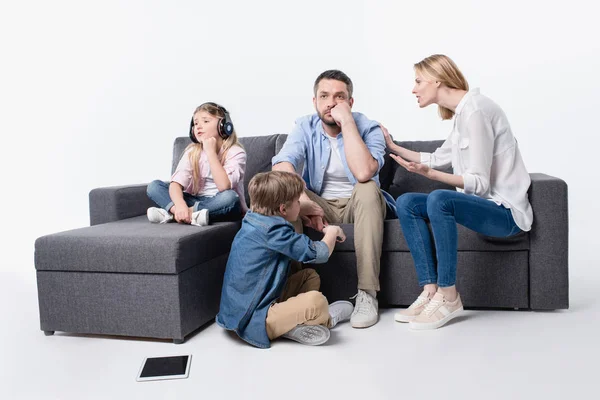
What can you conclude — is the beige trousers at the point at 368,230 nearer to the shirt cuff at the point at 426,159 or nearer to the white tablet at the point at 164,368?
the shirt cuff at the point at 426,159

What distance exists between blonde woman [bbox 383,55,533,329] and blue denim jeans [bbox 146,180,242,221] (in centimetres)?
76

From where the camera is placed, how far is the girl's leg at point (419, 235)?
269 centimetres

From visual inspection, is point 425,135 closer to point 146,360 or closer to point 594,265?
point 594,265

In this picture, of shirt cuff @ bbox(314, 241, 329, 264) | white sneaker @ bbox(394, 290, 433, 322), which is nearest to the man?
white sneaker @ bbox(394, 290, 433, 322)

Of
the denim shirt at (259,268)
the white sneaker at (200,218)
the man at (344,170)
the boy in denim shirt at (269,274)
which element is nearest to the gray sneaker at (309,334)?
the boy in denim shirt at (269,274)

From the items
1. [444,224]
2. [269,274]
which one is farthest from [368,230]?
[269,274]

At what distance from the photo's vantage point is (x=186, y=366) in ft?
7.34

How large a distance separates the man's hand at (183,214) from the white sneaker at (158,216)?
0.16 ft

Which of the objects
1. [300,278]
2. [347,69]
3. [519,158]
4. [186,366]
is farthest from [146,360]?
[347,69]

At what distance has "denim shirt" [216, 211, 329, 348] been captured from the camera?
93.7 inches

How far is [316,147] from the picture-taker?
3.10 m

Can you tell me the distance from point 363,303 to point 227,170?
899mm

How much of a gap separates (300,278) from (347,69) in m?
2.16

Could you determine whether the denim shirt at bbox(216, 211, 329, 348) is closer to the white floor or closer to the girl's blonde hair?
the white floor
